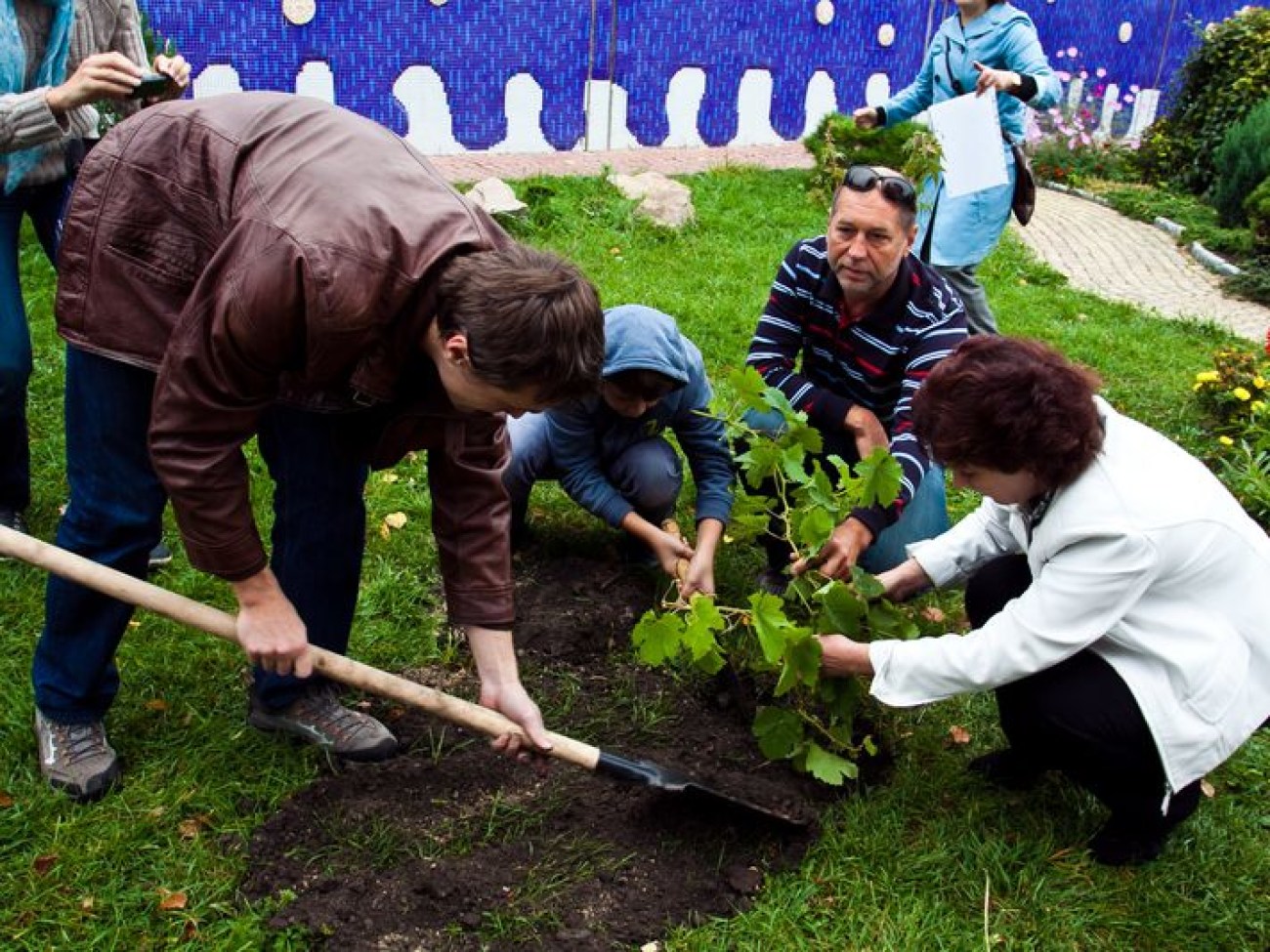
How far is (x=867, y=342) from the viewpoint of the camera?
3.42 meters

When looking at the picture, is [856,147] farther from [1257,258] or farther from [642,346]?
[642,346]

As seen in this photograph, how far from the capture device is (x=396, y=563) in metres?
3.61

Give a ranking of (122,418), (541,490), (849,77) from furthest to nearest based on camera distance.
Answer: (849,77)
(541,490)
(122,418)

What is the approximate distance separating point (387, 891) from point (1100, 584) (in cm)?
160

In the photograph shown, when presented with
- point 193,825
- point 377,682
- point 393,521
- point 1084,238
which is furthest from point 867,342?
point 1084,238

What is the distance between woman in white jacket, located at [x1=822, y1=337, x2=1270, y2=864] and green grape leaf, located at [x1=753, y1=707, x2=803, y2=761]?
20 centimetres

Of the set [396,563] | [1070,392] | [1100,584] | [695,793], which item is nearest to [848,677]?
[695,793]

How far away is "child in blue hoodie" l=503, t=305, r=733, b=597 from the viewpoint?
3141 millimetres

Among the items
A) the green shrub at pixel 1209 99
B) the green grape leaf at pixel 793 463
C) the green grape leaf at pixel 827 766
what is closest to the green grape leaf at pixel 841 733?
the green grape leaf at pixel 827 766

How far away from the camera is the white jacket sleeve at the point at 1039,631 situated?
2262 mm

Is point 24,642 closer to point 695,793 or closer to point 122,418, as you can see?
point 122,418

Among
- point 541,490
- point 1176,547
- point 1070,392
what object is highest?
point 1070,392

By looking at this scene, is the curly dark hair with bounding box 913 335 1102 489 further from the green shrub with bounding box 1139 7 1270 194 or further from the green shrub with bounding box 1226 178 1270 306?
the green shrub with bounding box 1139 7 1270 194

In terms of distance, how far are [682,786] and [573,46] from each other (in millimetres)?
7300
